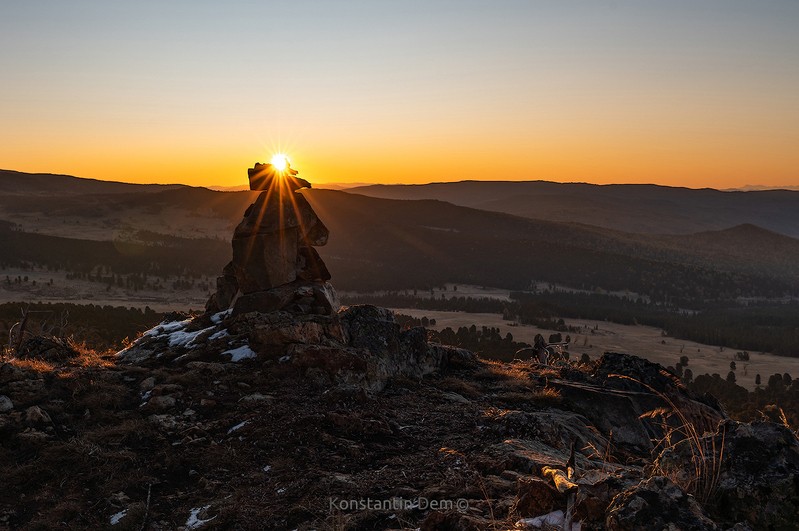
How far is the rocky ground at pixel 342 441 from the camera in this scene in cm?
431

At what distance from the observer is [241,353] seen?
37.7 ft

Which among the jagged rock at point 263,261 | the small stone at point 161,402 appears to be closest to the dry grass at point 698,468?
the small stone at point 161,402

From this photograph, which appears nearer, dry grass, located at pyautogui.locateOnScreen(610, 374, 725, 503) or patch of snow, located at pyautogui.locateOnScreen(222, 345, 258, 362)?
dry grass, located at pyautogui.locateOnScreen(610, 374, 725, 503)


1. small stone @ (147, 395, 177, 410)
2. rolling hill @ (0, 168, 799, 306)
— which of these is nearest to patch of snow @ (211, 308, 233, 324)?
small stone @ (147, 395, 177, 410)

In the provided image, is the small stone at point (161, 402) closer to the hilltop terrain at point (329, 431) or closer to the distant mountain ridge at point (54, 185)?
the hilltop terrain at point (329, 431)

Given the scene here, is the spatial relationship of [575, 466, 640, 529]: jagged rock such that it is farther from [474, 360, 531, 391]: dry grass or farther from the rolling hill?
the rolling hill

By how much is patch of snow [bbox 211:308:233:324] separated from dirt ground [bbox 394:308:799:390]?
19.7 m

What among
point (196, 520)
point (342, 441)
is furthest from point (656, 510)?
point (342, 441)

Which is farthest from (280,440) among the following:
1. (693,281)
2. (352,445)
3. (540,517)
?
(693,281)

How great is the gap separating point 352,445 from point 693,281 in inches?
2812

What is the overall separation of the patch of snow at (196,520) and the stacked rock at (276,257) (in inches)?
262

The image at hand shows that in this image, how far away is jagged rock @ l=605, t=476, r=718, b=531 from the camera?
12.3 ft

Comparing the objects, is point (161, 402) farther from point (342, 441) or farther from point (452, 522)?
point (452, 522)

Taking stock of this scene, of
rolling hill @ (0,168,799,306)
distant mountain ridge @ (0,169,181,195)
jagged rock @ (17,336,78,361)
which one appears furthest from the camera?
distant mountain ridge @ (0,169,181,195)
